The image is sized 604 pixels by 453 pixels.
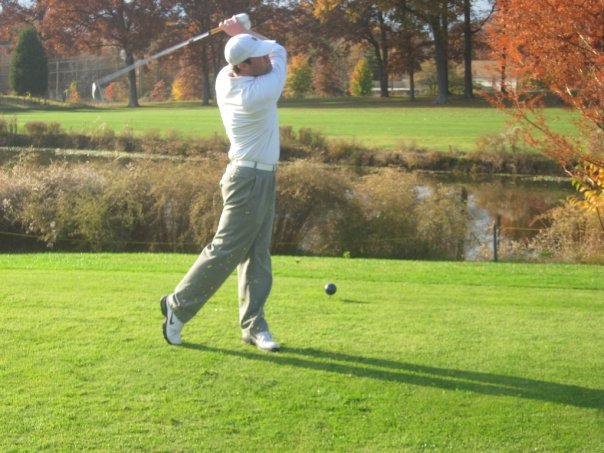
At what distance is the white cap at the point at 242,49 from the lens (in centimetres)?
572

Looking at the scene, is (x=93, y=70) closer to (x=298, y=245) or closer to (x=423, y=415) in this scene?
(x=298, y=245)

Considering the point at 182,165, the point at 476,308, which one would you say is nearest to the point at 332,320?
the point at 476,308

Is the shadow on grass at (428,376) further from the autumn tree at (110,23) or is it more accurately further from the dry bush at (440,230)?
the autumn tree at (110,23)

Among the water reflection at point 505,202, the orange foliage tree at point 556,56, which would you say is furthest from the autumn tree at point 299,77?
the orange foliage tree at point 556,56

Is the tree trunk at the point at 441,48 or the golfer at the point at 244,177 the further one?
the tree trunk at the point at 441,48

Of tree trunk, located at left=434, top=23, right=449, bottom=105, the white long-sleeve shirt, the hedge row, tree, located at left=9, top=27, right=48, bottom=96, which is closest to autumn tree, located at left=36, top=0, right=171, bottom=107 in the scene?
tree, located at left=9, top=27, right=48, bottom=96

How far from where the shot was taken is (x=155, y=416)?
14.9 feet

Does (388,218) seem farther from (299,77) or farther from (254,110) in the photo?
(299,77)

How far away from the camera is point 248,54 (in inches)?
227

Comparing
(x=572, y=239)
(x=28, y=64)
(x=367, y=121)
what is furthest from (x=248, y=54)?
(x=28, y=64)

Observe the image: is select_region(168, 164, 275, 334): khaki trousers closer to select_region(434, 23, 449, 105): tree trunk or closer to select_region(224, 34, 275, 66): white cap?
select_region(224, 34, 275, 66): white cap

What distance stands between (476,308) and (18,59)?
69.8 metres

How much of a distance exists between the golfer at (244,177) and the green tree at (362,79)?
7105 cm

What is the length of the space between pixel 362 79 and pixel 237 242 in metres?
71.7
